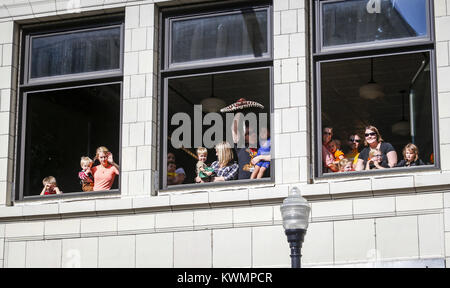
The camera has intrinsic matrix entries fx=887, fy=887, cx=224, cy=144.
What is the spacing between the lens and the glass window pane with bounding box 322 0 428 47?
44.6 feet

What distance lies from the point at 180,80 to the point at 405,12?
3765mm

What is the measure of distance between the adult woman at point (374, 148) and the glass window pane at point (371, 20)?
4.80ft

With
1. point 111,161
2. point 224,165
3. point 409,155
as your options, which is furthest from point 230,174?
point 409,155

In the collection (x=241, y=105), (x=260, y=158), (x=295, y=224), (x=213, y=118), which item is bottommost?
(x=295, y=224)

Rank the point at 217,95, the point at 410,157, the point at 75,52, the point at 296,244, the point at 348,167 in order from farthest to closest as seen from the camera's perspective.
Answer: the point at 75,52
the point at 217,95
the point at 348,167
the point at 410,157
the point at 296,244

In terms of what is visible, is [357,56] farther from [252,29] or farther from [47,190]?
[47,190]

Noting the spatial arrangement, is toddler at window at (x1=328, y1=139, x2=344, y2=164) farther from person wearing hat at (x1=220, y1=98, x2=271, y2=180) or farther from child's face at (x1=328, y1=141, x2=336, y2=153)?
person wearing hat at (x1=220, y1=98, x2=271, y2=180)

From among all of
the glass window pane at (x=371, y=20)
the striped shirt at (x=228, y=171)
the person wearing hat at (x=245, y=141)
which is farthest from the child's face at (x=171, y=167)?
the glass window pane at (x=371, y=20)

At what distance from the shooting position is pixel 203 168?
14.3 meters

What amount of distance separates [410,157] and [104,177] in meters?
4.98

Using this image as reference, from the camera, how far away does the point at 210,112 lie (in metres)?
14.4

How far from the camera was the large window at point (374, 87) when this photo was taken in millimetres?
13234

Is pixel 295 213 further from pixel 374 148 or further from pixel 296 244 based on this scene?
pixel 374 148
